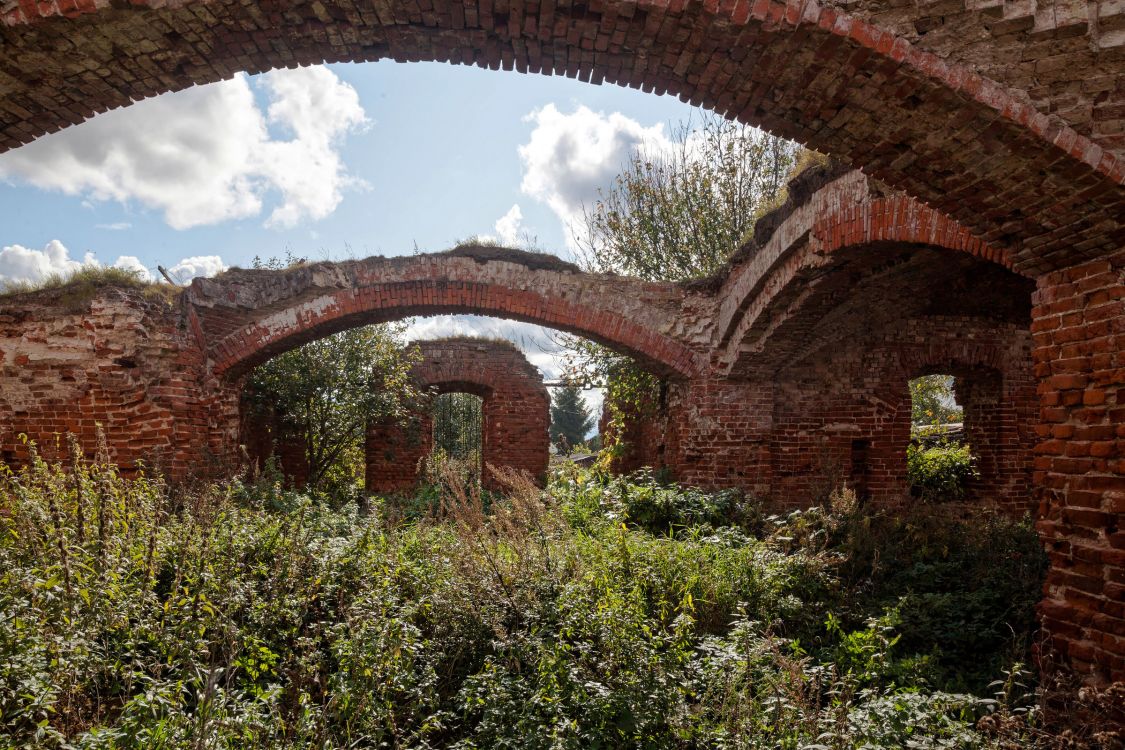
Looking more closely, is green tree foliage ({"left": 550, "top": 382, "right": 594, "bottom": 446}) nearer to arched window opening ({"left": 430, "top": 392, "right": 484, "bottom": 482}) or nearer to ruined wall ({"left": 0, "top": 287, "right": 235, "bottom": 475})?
arched window opening ({"left": 430, "top": 392, "right": 484, "bottom": 482})

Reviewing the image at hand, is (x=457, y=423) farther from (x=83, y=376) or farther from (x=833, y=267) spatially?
(x=833, y=267)

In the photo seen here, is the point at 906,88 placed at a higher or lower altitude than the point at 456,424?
higher

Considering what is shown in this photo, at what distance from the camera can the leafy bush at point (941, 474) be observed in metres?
9.55

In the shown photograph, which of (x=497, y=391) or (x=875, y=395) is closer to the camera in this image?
(x=875, y=395)

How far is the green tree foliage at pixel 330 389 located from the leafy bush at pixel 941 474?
886 centimetres

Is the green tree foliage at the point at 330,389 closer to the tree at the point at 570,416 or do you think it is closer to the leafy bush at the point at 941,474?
the leafy bush at the point at 941,474

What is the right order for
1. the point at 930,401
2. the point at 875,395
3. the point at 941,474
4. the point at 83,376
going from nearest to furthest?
the point at 83,376
the point at 875,395
the point at 941,474
the point at 930,401

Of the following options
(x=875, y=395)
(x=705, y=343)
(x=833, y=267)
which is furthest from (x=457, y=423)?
(x=833, y=267)

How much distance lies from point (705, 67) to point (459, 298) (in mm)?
6127

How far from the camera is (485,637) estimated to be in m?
3.71

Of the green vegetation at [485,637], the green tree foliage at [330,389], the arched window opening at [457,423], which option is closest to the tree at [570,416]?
the arched window opening at [457,423]

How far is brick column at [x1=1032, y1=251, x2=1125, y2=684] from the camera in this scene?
3094mm

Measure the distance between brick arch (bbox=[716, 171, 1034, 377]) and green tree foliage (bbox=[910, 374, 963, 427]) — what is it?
9542mm

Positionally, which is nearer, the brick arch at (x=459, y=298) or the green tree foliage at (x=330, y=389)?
the brick arch at (x=459, y=298)
